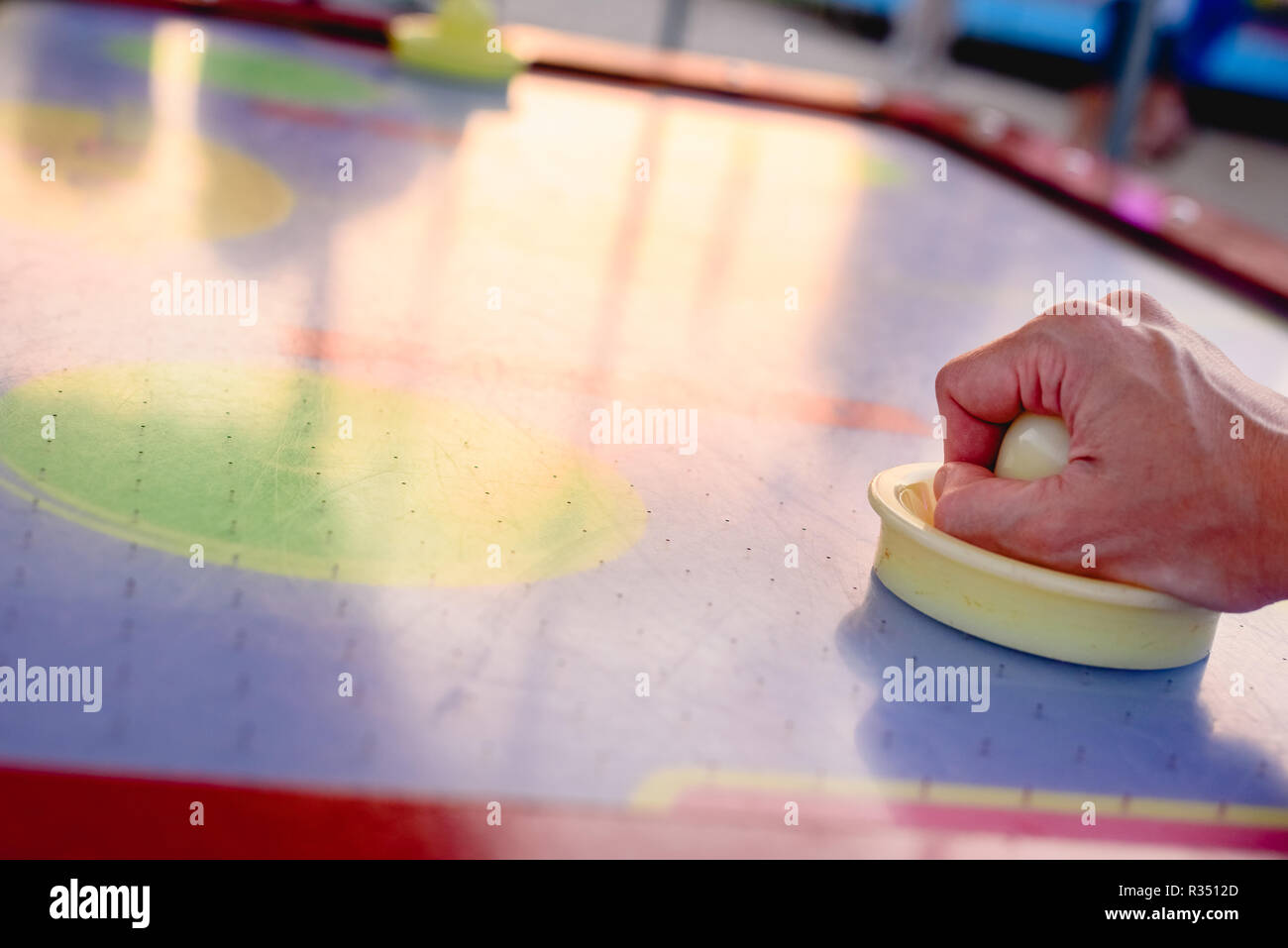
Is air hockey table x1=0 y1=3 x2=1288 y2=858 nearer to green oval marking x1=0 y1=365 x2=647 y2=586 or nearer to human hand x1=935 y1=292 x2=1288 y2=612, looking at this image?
green oval marking x1=0 y1=365 x2=647 y2=586

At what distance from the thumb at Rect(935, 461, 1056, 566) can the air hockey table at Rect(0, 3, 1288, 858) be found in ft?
0.33

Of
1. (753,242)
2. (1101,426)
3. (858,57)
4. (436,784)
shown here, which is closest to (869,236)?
(753,242)

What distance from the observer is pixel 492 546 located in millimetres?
1319

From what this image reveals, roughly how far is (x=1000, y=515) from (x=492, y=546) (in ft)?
1.59

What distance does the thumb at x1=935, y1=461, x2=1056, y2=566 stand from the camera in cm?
126

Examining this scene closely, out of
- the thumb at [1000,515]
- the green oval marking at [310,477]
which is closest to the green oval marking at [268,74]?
the green oval marking at [310,477]

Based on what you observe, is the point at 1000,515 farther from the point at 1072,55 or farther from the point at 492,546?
the point at 1072,55

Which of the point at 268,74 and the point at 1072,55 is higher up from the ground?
the point at 1072,55

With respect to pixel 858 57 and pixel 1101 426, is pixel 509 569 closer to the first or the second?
pixel 1101 426

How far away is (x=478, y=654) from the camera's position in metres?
1.11

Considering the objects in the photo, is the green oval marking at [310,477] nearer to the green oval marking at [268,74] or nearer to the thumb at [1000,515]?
the thumb at [1000,515]

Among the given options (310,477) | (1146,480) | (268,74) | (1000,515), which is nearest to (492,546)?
(310,477)

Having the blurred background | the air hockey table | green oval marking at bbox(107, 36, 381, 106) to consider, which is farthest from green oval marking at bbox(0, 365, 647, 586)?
the blurred background

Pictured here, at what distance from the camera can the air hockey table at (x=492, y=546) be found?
0.94m
